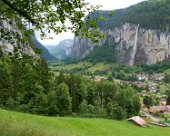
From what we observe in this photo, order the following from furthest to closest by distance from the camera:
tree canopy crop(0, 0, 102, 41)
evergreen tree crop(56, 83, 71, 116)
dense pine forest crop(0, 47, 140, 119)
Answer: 1. evergreen tree crop(56, 83, 71, 116)
2. dense pine forest crop(0, 47, 140, 119)
3. tree canopy crop(0, 0, 102, 41)

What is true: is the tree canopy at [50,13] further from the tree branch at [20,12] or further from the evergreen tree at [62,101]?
the evergreen tree at [62,101]

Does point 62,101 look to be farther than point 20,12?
Yes

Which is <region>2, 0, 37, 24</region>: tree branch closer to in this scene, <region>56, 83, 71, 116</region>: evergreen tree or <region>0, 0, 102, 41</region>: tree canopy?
<region>0, 0, 102, 41</region>: tree canopy

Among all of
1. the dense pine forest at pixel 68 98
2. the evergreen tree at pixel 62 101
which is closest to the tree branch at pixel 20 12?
the dense pine forest at pixel 68 98

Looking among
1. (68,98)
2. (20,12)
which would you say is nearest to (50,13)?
(20,12)

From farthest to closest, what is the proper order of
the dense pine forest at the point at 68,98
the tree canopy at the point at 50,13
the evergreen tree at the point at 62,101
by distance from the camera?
the evergreen tree at the point at 62,101
the dense pine forest at the point at 68,98
the tree canopy at the point at 50,13

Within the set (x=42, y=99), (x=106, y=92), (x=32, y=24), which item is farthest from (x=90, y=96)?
(x=32, y=24)

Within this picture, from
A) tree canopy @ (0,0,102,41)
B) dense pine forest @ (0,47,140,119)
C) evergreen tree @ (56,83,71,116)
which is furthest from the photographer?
evergreen tree @ (56,83,71,116)

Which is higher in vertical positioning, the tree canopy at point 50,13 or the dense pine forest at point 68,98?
the tree canopy at point 50,13

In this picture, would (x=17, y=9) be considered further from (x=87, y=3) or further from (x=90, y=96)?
(x=90, y=96)

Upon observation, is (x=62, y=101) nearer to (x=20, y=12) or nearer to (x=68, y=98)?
(x=68, y=98)

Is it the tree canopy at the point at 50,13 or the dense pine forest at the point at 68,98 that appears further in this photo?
the dense pine forest at the point at 68,98

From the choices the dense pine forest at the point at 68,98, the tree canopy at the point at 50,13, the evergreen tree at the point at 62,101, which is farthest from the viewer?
the evergreen tree at the point at 62,101

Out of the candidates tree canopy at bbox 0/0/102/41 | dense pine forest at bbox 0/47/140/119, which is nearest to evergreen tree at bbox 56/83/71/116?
dense pine forest at bbox 0/47/140/119
